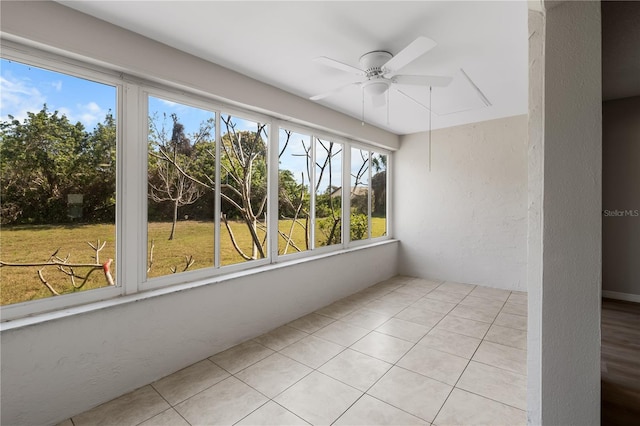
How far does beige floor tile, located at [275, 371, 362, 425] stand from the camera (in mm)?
1788

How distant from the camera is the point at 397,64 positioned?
2027mm

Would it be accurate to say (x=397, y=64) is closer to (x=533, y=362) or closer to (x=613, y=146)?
(x=533, y=362)

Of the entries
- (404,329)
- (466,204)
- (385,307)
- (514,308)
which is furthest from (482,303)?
(466,204)

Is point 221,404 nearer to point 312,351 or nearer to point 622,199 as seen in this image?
point 312,351

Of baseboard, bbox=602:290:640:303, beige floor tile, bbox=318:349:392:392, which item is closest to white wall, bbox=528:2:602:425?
beige floor tile, bbox=318:349:392:392

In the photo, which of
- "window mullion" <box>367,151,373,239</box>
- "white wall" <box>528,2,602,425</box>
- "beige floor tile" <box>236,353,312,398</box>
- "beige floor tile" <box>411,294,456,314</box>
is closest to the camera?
"white wall" <box>528,2,602,425</box>

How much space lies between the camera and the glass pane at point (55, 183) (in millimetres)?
1713

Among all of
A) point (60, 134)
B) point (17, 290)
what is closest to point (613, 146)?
point (60, 134)

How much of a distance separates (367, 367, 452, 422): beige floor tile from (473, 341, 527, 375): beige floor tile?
0.58 metres

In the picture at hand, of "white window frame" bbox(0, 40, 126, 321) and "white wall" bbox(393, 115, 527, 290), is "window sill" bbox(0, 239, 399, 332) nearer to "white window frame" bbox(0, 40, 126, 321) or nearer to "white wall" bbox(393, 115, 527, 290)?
"white window frame" bbox(0, 40, 126, 321)

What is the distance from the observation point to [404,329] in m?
2.96

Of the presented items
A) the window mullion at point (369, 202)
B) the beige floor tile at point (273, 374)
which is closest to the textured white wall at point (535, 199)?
the beige floor tile at point (273, 374)

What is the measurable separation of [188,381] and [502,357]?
8.28ft

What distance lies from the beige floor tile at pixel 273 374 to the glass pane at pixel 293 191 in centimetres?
125
